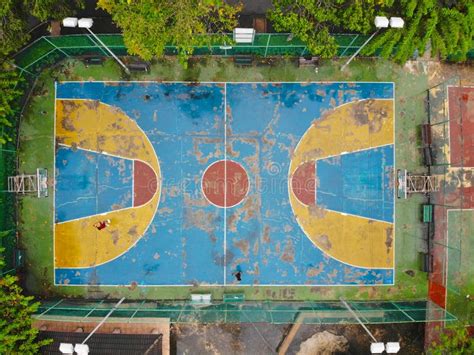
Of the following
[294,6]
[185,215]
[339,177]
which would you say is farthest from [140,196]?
[294,6]

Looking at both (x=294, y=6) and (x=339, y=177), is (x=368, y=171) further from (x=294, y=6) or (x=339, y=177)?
(x=294, y=6)

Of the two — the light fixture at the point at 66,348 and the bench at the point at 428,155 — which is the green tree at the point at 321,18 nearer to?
the bench at the point at 428,155

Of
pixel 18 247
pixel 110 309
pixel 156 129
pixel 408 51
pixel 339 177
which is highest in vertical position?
pixel 408 51

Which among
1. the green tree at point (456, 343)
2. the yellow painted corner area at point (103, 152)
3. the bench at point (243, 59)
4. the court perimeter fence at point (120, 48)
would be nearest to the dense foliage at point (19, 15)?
the court perimeter fence at point (120, 48)

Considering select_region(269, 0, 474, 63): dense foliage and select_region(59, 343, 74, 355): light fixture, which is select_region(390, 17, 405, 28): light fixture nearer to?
select_region(269, 0, 474, 63): dense foliage

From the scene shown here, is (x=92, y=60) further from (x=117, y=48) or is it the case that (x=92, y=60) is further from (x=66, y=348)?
(x=66, y=348)

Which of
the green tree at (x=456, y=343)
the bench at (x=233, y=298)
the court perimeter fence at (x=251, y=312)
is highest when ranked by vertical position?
the bench at (x=233, y=298)

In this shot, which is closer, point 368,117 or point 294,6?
point 294,6
